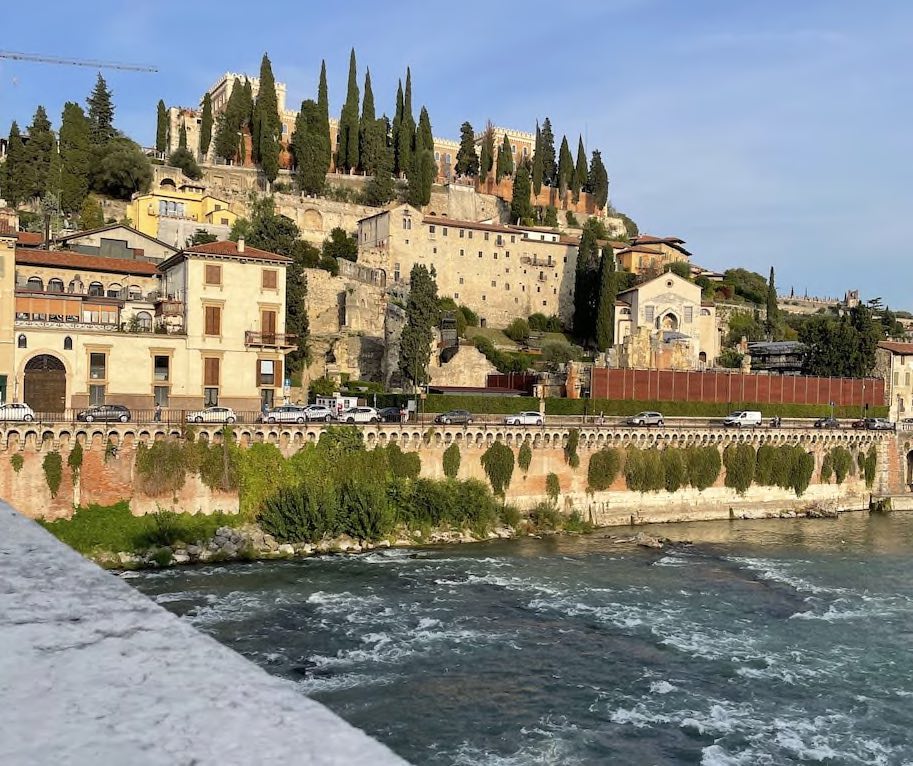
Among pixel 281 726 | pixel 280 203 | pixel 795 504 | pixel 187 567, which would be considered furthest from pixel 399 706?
pixel 280 203

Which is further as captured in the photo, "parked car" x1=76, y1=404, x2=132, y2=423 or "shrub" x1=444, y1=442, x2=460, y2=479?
"shrub" x1=444, y1=442, x2=460, y2=479

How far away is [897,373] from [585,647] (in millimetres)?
63756

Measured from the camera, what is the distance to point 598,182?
120m

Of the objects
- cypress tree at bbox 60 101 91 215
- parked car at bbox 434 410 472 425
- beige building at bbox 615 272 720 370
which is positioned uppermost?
cypress tree at bbox 60 101 91 215

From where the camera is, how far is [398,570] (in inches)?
1286

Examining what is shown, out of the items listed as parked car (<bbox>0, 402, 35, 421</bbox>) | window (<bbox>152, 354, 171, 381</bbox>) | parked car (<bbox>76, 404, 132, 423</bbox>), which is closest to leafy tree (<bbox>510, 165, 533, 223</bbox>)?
window (<bbox>152, 354, 171, 381</bbox>)

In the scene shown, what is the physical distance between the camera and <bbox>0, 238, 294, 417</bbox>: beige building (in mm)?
42125

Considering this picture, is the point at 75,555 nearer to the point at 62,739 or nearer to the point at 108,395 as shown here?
the point at 62,739

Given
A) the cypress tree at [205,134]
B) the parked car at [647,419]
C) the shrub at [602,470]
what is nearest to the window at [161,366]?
the shrub at [602,470]

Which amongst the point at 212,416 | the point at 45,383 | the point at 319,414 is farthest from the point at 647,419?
the point at 45,383

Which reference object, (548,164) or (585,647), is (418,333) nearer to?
(585,647)

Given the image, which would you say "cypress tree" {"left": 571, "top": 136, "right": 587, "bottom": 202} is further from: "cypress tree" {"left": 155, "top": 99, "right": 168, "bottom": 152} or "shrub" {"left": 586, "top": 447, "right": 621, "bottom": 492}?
"shrub" {"left": 586, "top": 447, "right": 621, "bottom": 492}

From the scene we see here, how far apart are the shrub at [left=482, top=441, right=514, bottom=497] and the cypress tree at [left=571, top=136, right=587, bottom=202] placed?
82258 millimetres

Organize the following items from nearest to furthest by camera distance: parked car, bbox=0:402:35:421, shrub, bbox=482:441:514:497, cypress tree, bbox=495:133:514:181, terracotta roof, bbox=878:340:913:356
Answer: parked car, bbox=0:402:35:421 < shrub, bbox=482:441:514:497 < terracotta roof, bbox=878:340:913:356 < cypress tree, bbox=495:133:514:181
